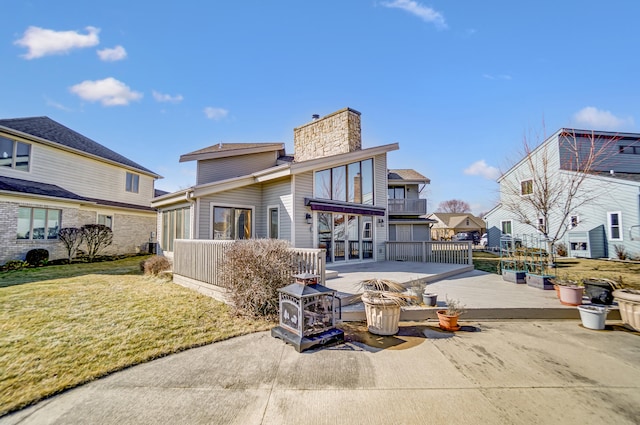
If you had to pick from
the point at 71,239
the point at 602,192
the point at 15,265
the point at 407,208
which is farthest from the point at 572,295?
the point at 71,239

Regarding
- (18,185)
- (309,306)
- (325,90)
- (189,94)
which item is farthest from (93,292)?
(325,90)

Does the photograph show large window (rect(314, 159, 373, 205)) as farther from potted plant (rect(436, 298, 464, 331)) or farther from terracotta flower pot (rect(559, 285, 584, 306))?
terracotta flower pot (rect(559, 285, 584, 306))

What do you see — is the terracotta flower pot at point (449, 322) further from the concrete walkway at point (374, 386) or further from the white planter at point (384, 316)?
the white planter at point (384, 316)

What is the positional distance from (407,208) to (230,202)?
15256 mm

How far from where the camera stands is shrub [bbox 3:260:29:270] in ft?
38.1

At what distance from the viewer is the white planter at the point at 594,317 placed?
5.21 m

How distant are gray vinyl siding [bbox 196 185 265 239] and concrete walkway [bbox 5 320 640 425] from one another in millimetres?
6497

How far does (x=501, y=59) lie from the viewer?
10.2m

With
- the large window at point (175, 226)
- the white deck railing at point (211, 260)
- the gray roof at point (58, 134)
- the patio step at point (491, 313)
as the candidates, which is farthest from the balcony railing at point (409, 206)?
the gray roof at point (58, 134)

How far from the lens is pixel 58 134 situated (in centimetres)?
1662

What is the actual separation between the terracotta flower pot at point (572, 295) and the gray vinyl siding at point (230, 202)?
32.9 feet

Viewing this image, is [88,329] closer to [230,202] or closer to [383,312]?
[383,312]

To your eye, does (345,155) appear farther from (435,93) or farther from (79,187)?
(79,187)

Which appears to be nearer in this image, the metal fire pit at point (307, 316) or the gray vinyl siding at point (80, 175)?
the metal fire pit at point (307, 316)
